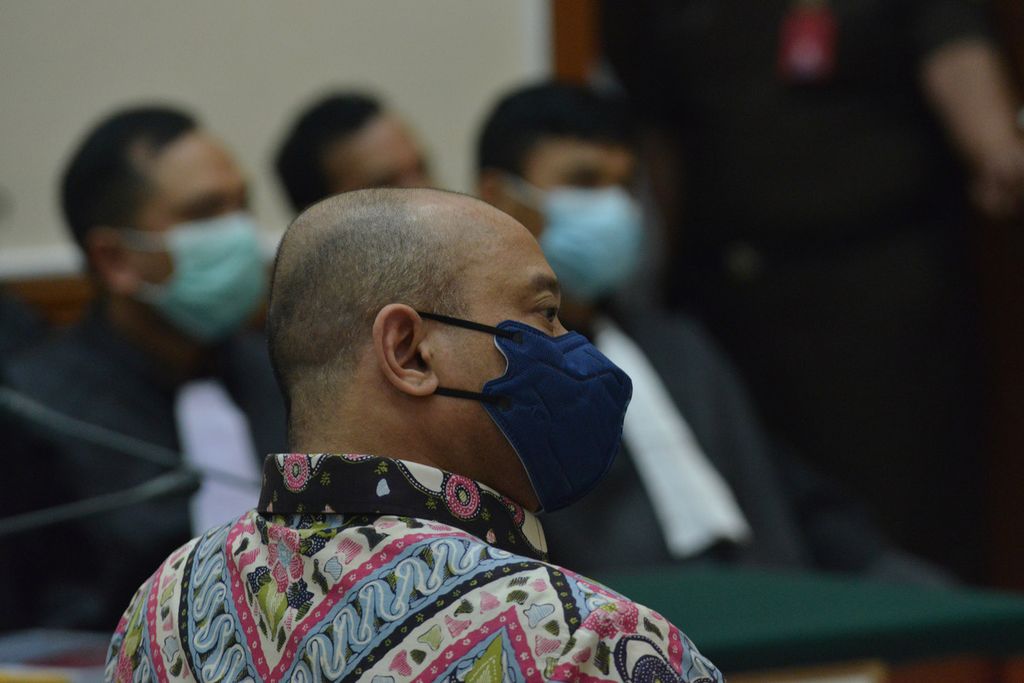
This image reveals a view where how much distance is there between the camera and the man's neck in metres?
2.66

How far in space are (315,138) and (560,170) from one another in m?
0.48

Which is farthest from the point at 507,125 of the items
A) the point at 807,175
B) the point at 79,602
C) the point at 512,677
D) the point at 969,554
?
the point at 512,677

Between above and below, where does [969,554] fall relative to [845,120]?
below

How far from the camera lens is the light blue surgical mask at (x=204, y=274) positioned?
8.65ft

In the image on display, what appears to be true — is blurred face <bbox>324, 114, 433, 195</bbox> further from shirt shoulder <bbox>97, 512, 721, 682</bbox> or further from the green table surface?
shirt shoulder <bbox>97, 512, 721, 682</bbox>

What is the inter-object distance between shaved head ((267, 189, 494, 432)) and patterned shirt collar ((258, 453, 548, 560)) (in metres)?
0.07

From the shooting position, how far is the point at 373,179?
2963 mm

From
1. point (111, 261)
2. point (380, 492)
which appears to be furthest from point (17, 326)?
point (380, 492)

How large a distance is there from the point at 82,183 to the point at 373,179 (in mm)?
542

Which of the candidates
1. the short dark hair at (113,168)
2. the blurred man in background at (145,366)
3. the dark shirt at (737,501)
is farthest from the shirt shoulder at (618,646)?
the short dark hair at (113,168)

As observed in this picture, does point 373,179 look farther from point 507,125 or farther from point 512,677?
point 512,677

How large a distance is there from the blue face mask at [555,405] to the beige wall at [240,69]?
2130mm

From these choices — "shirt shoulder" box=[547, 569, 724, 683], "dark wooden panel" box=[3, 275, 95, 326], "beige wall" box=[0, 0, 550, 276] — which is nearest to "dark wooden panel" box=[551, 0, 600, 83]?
"beige wall" box=[0, 0, 550, 276]

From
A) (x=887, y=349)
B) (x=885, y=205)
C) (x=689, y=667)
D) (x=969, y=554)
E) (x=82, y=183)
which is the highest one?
(x=689, y=667)
